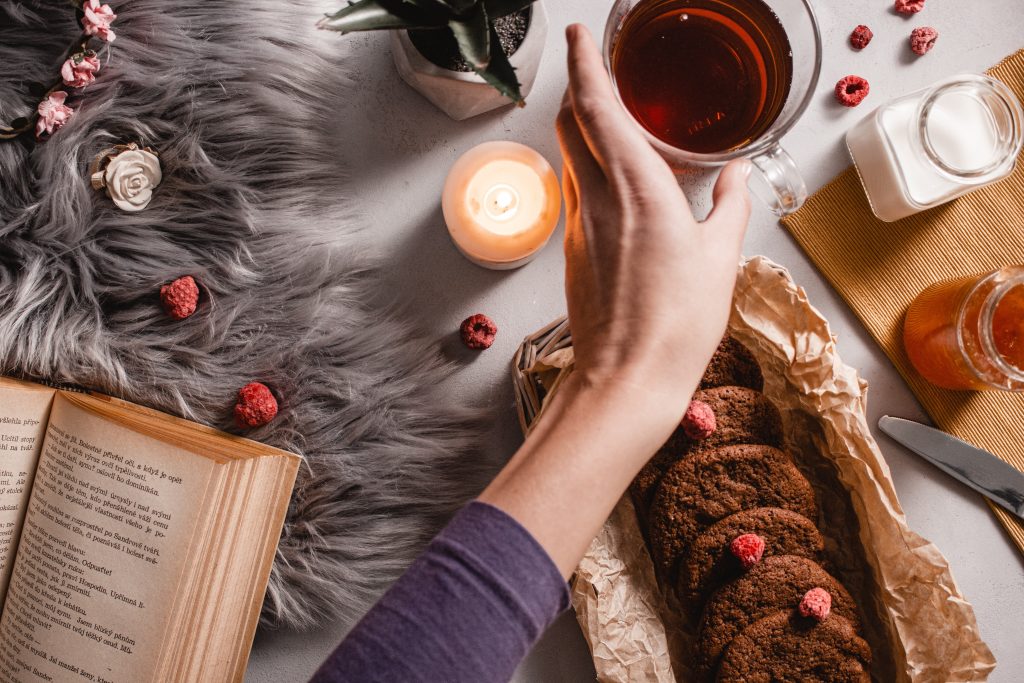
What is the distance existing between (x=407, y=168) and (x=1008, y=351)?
92cm

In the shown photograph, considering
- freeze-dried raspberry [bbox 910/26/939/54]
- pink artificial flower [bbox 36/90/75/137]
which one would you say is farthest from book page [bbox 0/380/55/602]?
freeze-dried raspberry [bbox 910/26/939/54]

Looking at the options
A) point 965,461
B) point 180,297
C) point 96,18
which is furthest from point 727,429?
point 96,18

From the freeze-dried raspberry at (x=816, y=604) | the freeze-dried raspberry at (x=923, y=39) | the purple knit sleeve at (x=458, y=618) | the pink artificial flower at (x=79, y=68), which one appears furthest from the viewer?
the freeze-dried raspberry at (x=923, y=39)

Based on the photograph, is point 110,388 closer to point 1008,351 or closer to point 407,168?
point 407,168

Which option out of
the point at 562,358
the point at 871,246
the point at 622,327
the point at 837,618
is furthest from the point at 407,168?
the point at 837,618

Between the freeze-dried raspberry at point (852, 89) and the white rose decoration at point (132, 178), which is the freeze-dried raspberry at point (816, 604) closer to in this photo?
the freeze-dried raspberry at point (852, 89)

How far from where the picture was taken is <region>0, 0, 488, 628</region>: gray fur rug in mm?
1031

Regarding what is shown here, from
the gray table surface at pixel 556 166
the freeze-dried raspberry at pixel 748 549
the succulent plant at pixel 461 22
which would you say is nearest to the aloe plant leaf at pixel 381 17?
the succulent plant at pixel 461 22

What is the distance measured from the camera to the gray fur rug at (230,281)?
1.03 metres

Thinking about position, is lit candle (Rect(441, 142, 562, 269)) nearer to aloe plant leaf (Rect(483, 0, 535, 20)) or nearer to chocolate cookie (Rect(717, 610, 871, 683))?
aloe plant leaf (Rect(483, 0, 535, 20))

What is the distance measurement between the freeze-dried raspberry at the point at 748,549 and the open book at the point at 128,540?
600 millimetres

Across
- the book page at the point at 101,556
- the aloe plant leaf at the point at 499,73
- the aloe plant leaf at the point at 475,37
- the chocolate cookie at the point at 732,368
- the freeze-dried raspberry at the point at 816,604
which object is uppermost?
the aloe plant leaf at the point at 475,37

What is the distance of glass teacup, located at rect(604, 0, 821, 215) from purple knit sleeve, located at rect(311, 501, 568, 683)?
21.0 inches

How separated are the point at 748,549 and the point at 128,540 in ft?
2.65
